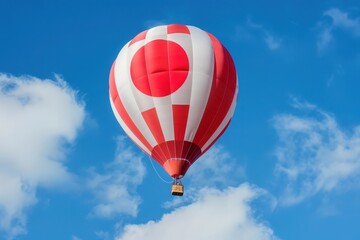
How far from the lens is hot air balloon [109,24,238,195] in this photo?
44062mm

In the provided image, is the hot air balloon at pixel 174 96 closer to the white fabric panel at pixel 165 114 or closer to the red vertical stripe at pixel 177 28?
the white fabric panel at pixel 165 114

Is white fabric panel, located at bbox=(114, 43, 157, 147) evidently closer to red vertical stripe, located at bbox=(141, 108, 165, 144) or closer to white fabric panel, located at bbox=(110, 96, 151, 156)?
red vertical stripe, located at bbox=(141, 108, 165, 144)

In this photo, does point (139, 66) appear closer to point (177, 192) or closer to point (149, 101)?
point (149, 101)

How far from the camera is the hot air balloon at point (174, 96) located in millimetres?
44062

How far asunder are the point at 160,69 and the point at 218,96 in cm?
324

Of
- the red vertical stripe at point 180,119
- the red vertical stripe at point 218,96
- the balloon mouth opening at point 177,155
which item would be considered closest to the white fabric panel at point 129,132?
the balloon mouth opening at point 177,155

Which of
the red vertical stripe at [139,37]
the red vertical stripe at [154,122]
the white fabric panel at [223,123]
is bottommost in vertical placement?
the red vertical stripe at [154,122]

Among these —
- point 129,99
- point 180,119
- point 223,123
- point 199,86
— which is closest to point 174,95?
point 180,119

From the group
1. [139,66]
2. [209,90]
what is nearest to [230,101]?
[209,90]

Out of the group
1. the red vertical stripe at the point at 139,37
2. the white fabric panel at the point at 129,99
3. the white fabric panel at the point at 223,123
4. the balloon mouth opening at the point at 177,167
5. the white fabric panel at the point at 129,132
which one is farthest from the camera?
the red vertical stripe at the point at 139,37

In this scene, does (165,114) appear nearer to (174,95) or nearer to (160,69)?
(174,95)

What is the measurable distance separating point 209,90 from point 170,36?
12.3 ft

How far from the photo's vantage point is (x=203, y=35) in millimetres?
46625

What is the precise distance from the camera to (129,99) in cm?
4484
